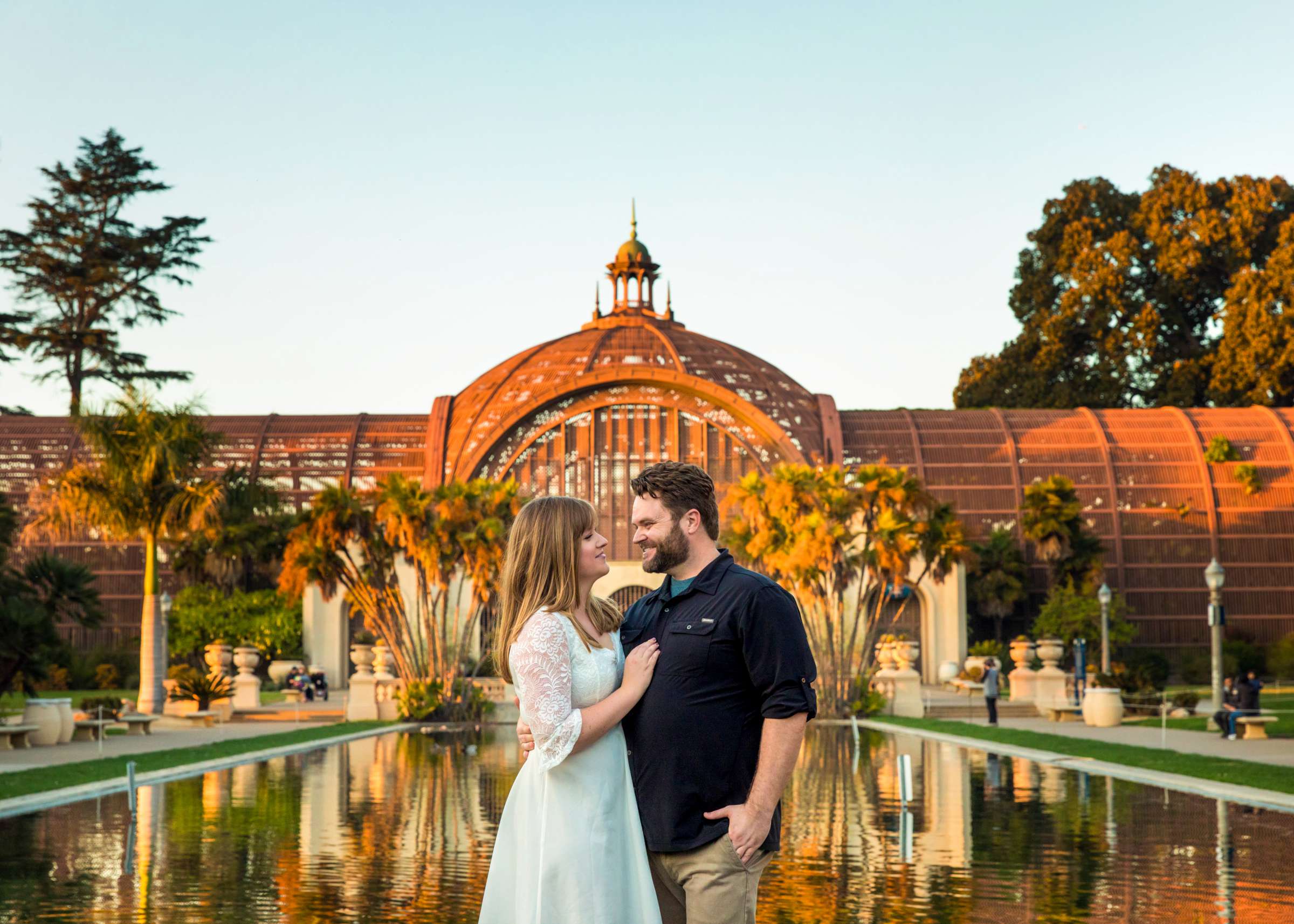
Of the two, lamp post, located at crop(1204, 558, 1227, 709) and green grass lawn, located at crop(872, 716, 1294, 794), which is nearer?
green grass lawn, located at crop(872, 716, 1294, 794)

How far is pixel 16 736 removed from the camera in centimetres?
2589

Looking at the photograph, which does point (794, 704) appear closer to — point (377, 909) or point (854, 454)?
point (377, 909)

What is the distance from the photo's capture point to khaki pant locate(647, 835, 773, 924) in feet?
15.1

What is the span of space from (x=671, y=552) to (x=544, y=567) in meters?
0.41

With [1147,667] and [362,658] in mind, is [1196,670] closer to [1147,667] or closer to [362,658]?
[1147,667]

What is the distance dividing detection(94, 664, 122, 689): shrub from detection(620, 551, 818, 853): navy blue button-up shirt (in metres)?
46.8

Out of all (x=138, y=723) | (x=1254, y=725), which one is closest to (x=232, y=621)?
(x=138, y=723)

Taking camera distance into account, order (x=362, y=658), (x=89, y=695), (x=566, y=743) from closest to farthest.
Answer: (x=566, y=743), (x=362, y=658), (x=89, y=695)

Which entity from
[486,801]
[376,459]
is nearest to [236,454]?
[376,459]

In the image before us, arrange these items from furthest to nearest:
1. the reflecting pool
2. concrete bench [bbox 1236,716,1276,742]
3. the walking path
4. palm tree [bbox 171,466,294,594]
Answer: palm tree [bbox 171,466,294,594] < concrete bench [bbox 1236,716,1276,742] < the walking path < the reflecting pool

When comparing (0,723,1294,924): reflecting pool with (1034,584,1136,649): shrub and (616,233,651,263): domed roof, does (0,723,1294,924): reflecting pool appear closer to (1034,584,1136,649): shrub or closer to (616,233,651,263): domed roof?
(1034,584,1136,649): shrub

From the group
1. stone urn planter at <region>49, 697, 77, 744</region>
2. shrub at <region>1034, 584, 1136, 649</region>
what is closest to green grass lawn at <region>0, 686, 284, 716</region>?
stone urn planter at <region>49, 697, 77, 744</region>

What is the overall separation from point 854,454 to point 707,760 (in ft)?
170

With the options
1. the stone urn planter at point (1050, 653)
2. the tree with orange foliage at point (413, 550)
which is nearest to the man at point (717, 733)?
the tree with orange foliage at point (413, 550)
